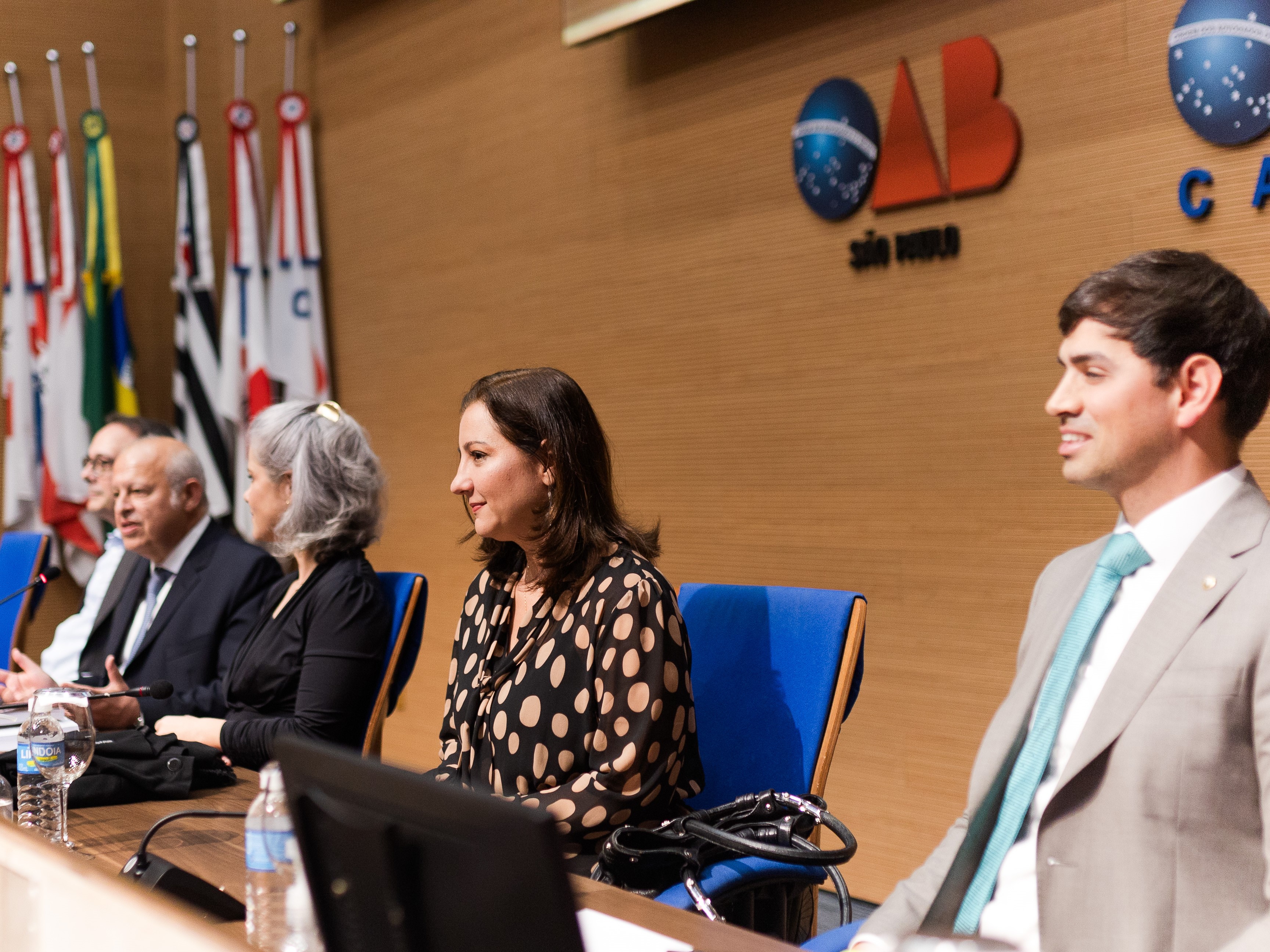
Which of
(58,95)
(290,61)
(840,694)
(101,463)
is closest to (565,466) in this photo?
(840,694)

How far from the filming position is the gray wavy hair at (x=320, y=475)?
110 inches

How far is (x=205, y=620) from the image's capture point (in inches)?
121

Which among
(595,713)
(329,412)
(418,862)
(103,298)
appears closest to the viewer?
(418,862)

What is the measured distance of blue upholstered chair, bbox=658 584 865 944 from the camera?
2.02 meters

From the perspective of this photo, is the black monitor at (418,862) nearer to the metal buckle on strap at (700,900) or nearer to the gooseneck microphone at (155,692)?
the metal buckle on strap at (700,900)

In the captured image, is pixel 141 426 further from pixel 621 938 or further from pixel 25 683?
pixel 621 938

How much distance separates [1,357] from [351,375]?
6.12ft

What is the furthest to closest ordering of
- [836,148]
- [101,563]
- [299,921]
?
1. [101,563]
2. [836,148]
3. [299,921]

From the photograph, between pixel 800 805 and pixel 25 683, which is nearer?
pixel 800 805

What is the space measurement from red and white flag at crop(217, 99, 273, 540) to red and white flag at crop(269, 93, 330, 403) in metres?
0.07

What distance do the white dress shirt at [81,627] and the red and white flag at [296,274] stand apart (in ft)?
5.98

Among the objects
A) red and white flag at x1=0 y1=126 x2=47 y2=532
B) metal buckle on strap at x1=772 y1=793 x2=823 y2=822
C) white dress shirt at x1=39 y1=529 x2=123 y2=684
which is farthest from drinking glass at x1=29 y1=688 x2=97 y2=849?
red and white flag at x1=0 y1=126 x2=47 y2=532

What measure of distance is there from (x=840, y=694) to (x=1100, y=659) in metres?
0.64

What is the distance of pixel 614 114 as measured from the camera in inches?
172
